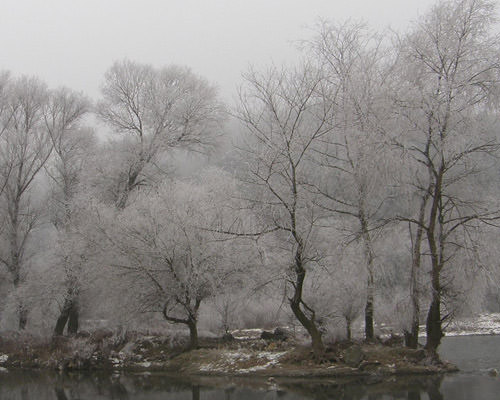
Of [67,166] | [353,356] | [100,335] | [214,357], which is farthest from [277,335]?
[67,166]

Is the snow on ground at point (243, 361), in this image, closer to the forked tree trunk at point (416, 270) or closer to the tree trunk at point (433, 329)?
the forked tree trunk at point (416, 270)

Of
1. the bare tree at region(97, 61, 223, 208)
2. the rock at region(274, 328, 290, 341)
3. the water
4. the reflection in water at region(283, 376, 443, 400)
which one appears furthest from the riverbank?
the bare tree at region(97, 61, 223, 208)

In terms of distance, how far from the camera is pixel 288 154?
15664 millimetres

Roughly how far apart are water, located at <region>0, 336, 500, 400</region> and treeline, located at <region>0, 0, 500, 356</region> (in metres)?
2.10

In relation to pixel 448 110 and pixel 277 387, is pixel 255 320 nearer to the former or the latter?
pixel 277 387

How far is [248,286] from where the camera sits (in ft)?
72.3

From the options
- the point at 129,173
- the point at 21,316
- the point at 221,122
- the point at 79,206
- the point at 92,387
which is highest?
the point at 221,122

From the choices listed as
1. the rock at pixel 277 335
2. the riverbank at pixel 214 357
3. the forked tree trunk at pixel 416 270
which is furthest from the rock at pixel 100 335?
the forked tree trunk at pixel 416 270

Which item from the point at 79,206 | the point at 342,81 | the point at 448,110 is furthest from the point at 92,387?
the point at 448,110

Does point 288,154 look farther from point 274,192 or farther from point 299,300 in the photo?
point 299,300

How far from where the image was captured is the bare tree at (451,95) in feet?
45.3

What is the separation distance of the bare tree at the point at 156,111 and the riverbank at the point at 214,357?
7.44 meters

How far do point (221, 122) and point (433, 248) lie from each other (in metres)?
15.0

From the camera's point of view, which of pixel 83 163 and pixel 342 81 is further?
pixel 83 163
